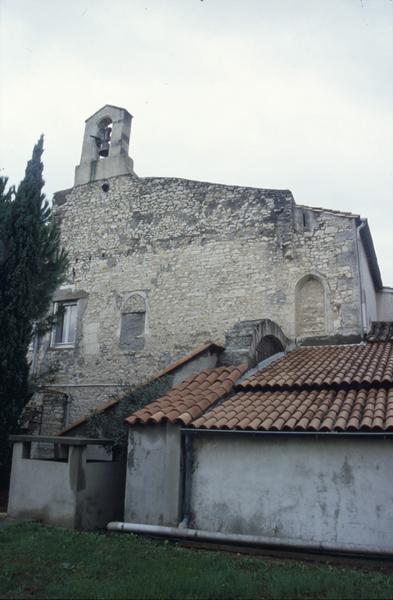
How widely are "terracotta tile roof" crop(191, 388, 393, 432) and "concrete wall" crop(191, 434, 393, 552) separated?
0.27 metres

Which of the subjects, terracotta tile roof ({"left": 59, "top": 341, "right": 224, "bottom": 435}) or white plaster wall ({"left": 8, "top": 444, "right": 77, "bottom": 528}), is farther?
terracotta tile roof ({"left": 59, "top": 341, "right": 224, "bottom": 435})

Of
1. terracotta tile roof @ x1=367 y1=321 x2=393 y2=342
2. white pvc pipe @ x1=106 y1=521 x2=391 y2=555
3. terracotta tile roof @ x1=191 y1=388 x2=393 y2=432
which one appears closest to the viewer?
white pvc pipe @ x1=106 y1=521 x2=391 y2=555

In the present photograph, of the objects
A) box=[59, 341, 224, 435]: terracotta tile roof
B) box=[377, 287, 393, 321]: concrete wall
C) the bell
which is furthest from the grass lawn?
the bell

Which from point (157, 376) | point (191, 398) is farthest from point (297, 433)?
point (157, 376)

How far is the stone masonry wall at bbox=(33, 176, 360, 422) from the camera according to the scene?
1493cm

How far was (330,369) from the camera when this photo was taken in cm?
1116

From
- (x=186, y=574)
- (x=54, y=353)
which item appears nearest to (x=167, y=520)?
(x=186, y=574)

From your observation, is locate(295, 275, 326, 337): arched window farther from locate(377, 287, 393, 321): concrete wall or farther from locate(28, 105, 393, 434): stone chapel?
locate(377, 287, 393, 321): concrete wall

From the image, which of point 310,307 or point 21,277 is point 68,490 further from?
point 310,307

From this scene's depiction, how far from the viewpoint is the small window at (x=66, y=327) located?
18.2 meters

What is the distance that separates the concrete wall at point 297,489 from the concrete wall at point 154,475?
35cm

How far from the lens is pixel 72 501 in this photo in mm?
9336

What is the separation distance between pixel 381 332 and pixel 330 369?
388 cm

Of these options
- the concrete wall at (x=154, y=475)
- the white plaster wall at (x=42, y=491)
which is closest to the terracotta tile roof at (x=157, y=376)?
the white plaster wall at (x=42, y=491)
